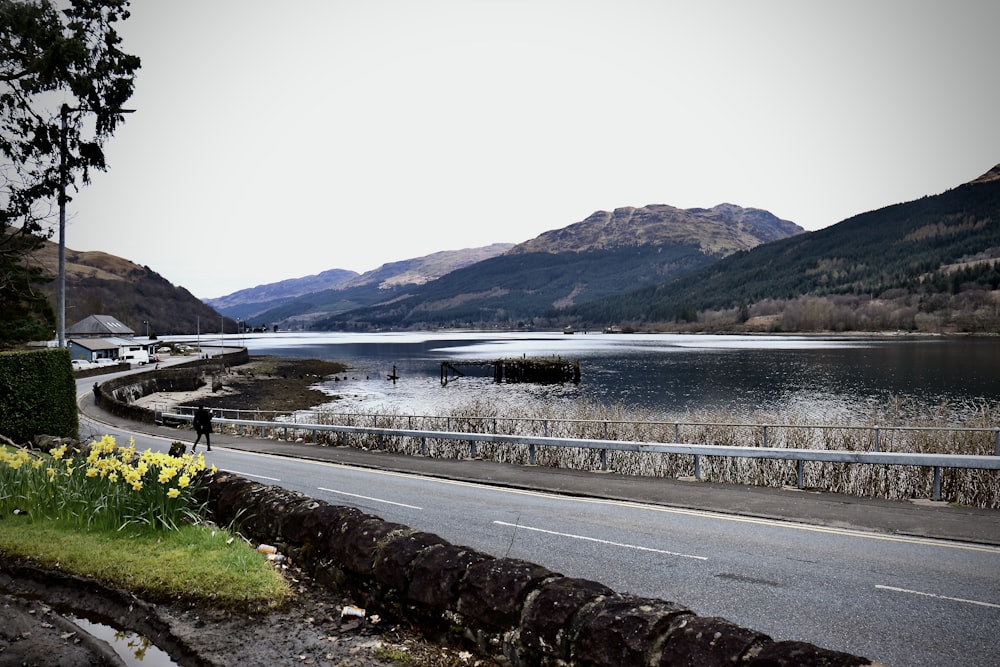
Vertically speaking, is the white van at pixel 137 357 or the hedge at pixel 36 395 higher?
the hedge at pixel 36 395

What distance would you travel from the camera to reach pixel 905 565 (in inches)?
357

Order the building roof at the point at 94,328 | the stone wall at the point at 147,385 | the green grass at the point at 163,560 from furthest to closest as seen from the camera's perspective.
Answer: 1. the building roof at the point at 94,328
2. the stone wall at the point at 147,385
3. the green grass at the point at 163,560

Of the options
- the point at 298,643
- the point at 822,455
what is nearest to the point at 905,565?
the point at 822,455

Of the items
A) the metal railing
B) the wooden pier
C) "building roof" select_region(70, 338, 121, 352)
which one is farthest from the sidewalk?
"building roof" select_region(70, 338, 121, 352)

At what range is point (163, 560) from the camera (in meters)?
7.39

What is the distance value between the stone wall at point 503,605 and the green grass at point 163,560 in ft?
2.01

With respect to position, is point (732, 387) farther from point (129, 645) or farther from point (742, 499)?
point (129, 645)

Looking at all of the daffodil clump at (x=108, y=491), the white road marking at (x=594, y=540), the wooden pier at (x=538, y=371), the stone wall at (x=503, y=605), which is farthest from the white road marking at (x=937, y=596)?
Answer: the wooden pier at (x=538, y=371)

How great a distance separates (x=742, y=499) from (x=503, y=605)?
33.4ft

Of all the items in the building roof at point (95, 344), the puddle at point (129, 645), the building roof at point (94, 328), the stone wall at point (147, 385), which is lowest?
the stone wall at point (147, 385)

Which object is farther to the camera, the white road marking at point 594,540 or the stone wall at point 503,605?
the white road marking at point 594,540

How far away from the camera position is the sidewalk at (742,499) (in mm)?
11234

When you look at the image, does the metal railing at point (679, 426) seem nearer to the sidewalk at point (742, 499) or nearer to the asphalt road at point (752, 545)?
the sidewalk at point (742, 499)

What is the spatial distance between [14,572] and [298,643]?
442cm
